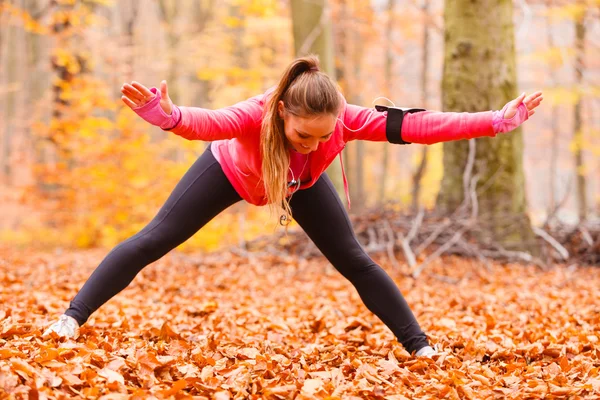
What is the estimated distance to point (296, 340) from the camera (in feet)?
12.8

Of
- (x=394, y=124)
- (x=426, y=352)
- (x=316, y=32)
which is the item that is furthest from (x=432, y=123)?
(x=316, y=32)

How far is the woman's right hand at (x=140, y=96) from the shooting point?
9.00 feet

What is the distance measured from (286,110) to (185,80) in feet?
67.6

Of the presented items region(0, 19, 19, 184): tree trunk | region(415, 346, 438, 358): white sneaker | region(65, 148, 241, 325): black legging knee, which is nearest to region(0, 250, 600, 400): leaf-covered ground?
region(415, 346, 438, 358): white sneaker

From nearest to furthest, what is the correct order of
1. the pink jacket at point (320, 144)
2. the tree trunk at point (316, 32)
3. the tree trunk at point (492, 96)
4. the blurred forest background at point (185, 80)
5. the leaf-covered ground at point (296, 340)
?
the leaf-covered ground at point (296, 340) → the pink jacket at point (320, 144) → the tree trunk at point (492, 96) → the tree trunk at point (316, 32) → the blurred forest background at point (185, 80)

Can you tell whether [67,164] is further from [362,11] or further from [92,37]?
[362,11]

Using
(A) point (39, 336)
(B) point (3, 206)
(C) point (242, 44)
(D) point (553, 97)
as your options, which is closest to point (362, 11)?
(C) point (242, 44)

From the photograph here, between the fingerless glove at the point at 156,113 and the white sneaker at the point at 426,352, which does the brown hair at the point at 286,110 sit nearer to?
the fingerless glove at the point at 156,113

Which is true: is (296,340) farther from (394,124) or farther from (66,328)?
(394,124)

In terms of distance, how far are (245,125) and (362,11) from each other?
43.8ft

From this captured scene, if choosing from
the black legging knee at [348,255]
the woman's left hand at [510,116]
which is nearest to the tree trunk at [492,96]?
the black legging knee at [348,255]

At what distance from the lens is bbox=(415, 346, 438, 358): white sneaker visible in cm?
328

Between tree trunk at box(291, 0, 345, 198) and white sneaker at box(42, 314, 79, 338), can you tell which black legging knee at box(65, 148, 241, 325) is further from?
tree trunk at box(291, 0, 345, 198)

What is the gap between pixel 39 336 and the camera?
310cm
